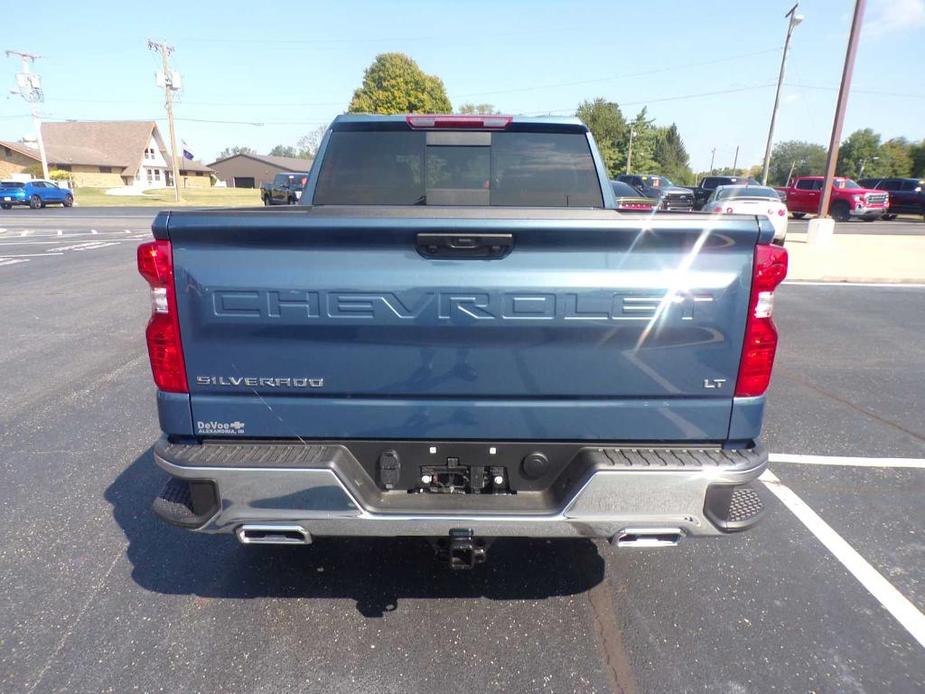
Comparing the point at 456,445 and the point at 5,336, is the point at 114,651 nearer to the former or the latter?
the point at 456,445

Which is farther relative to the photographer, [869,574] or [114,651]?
[869,574]

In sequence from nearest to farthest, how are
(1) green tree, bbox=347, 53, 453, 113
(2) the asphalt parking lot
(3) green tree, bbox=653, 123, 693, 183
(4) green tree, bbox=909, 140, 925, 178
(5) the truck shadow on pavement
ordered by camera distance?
1. (2) the asphalt parking lot
2. (5) the truck shadow on pavement
3. (1) green tree, bbox=347, 53, 453, 113
4. (4) green tree, bbox=909, 140, 925, 178
5. (3) green tree, bbox=653, 123, 693, 183

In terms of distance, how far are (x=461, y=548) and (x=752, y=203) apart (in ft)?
52.2

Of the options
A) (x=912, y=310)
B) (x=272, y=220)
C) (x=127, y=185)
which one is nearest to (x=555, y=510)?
(x=272, y=220)

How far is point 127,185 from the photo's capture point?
68062 mm

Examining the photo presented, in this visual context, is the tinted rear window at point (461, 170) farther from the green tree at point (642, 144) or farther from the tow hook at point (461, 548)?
the green tree at point (642, 144)

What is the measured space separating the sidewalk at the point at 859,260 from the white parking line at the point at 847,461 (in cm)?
735

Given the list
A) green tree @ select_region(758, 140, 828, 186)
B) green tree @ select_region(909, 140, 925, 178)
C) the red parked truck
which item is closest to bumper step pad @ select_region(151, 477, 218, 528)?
the red parked truck

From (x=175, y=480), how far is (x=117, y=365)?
4332mm

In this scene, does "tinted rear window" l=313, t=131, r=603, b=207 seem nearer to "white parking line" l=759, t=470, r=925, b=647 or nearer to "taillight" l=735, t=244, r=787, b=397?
"taillight" l=735, t=244, r=787, b=397

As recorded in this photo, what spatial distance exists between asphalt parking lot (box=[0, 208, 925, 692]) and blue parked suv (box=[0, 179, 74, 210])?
128 ft

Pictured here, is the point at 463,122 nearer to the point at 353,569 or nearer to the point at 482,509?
the point at 482,509

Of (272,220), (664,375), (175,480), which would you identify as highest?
(272,220)

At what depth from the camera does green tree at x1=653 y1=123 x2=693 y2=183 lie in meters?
87.8
